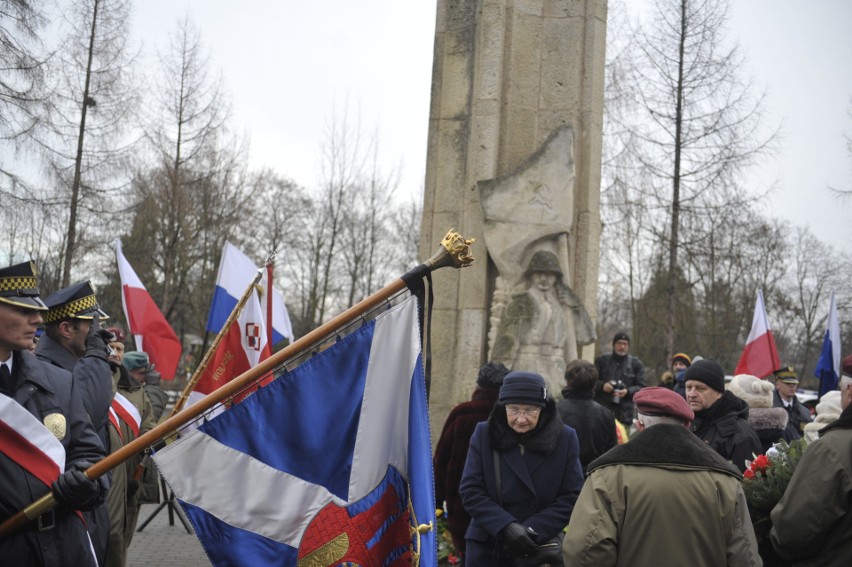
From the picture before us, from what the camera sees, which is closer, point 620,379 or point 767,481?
point 767,481

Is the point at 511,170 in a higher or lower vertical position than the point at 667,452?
higher

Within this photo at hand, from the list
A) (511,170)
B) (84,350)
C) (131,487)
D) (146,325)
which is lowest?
(131,487)

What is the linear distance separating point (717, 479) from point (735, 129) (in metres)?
17.0

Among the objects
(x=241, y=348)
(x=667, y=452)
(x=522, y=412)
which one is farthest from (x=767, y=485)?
(x=241, y=348)

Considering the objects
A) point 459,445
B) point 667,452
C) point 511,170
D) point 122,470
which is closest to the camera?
point 667,452

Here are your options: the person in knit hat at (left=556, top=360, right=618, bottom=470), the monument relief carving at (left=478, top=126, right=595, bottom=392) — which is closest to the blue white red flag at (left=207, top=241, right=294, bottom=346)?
the monument relief carving at (left=478, top=126, right=595, bottom=392)

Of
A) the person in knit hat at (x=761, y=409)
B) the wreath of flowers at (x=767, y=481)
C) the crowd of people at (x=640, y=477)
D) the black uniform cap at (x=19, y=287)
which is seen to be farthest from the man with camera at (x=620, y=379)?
the black uniform cap at (x=19, y=287)

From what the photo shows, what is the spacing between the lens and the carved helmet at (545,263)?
1002 centimetres

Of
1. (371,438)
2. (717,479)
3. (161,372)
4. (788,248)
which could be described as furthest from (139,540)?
(788,248)

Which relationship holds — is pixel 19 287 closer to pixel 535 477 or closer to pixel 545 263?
pixel 535 477

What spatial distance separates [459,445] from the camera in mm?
6312

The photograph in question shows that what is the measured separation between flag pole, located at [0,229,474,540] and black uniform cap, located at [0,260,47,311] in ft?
2.40

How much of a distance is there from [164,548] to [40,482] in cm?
613

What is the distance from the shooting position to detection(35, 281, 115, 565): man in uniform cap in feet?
15.2
